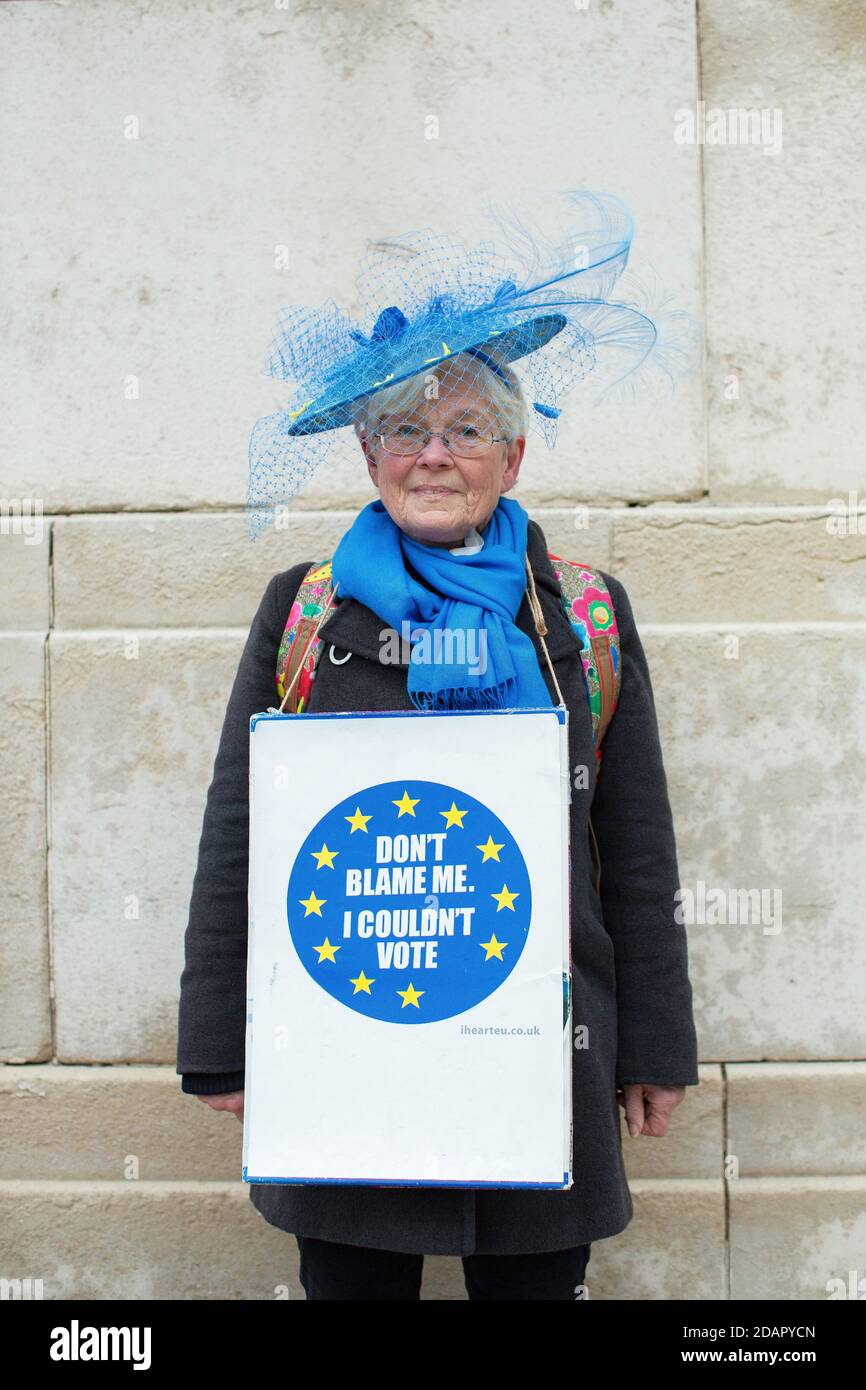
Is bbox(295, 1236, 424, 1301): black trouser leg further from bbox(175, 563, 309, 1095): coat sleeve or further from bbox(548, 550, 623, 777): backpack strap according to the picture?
bbox(548, 550, 623, 777): backpack strap

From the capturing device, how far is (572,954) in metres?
2.56

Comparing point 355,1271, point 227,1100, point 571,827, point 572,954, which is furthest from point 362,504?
point 355,1271

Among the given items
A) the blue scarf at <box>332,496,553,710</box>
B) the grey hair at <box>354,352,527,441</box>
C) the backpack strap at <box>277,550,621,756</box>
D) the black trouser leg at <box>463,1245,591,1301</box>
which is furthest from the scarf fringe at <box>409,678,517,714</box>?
the black trouser leg at <box>463,1245,591,1301</box>

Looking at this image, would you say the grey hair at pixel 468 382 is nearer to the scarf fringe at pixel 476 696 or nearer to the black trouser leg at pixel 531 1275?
the scarf fringe at pixel 476 696

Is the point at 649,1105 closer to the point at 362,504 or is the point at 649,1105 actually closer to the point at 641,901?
the point at 641,901

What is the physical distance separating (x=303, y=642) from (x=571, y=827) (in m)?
0.61

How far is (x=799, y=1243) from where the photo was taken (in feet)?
11.2

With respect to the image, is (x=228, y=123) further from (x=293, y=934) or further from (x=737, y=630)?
(x=293, y=934)

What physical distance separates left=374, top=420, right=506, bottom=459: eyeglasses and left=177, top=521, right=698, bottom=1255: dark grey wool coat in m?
0.28

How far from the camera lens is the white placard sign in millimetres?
2334

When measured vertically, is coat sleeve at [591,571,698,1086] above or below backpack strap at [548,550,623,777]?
below

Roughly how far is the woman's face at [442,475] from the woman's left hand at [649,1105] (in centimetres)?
112

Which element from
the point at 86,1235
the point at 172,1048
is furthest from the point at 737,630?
the point at 86,1235
